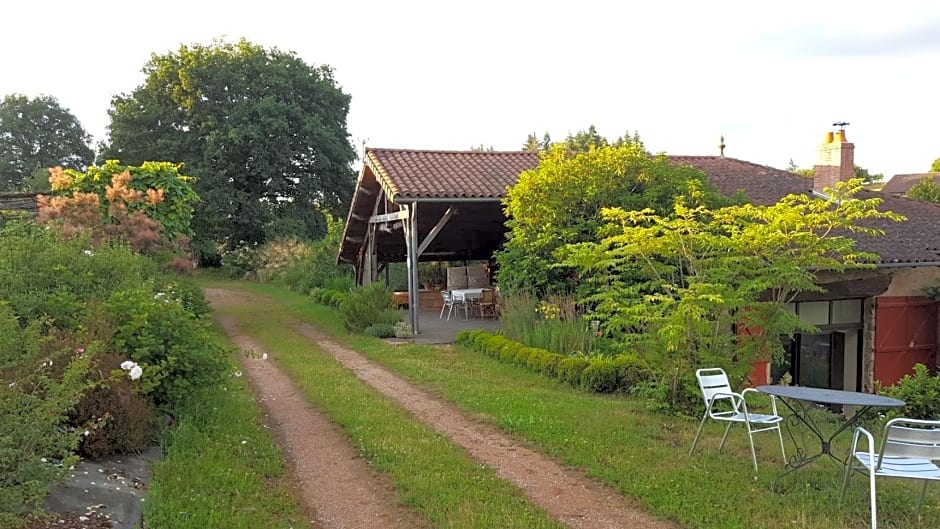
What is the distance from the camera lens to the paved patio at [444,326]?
13031mm

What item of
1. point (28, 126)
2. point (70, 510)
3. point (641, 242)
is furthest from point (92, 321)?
point (28, 126)

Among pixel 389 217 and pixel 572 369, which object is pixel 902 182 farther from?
pixel 572 369

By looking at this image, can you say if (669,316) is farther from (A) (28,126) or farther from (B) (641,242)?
(A) (28,126)

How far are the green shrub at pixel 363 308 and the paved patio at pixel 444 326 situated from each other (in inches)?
38.3

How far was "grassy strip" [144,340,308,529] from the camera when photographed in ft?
13.9

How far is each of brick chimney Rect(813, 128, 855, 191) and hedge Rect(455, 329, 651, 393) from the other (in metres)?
9.04

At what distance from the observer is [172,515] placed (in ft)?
13.6

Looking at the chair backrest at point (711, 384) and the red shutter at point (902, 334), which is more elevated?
the chair backrest at point (711, 384)

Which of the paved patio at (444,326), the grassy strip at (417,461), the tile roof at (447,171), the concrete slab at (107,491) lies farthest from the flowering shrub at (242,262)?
the concrete slab at (107,491)

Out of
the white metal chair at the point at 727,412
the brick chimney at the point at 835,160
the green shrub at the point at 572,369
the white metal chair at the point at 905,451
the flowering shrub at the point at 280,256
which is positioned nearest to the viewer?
the white metal chair at the point at 905,451

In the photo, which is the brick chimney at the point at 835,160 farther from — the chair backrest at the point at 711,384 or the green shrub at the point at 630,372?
the chair backrest at the point at 711,384

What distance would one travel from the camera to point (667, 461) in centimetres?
554

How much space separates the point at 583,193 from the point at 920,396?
17.6 feet

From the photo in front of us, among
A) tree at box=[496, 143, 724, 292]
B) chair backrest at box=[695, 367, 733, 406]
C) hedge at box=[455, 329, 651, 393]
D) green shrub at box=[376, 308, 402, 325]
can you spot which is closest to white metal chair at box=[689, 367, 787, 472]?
chair backrest at box=[695, 367, 733, 406]
